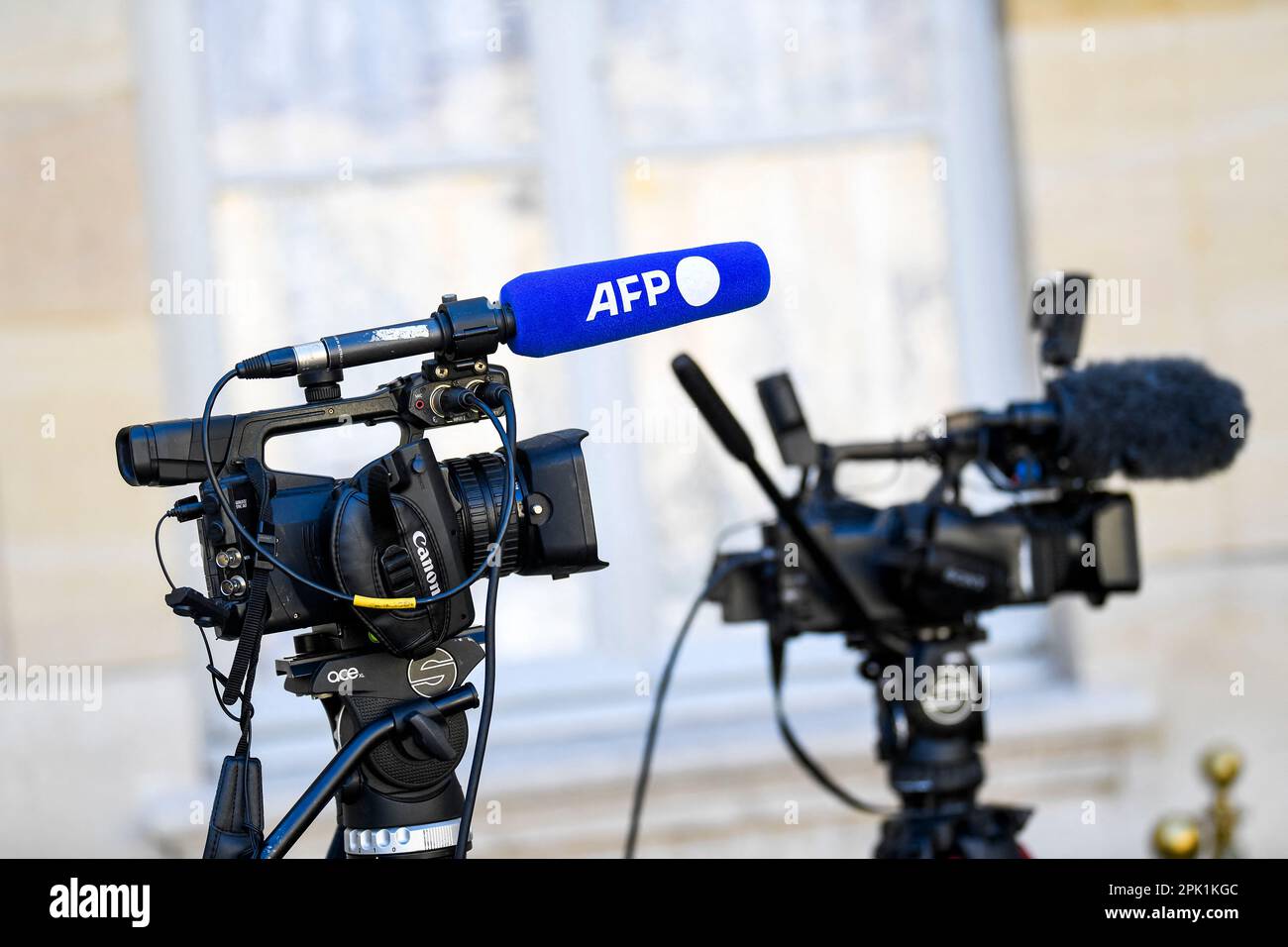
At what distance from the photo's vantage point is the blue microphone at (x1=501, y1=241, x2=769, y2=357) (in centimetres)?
98

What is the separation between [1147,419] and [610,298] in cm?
68

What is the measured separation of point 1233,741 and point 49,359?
7.14ft

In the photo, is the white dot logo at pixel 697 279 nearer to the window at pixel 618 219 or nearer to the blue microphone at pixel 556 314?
the blue microphone at pixel 556 314

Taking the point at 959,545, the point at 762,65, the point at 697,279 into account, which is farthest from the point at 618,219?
the point at 697,279

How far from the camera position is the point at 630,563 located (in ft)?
8.10

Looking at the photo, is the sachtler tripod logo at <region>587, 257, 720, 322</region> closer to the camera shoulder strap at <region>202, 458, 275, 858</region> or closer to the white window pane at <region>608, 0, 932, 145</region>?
the camera shoulder strap at <region>202, 458, 275, 858</region>

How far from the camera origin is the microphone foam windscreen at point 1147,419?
4.53 ft

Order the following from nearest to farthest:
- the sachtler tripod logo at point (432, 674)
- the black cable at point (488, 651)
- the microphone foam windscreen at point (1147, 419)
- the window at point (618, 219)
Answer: the black cable at point (488, 651), the sachtler tripod logo at point (432, 674), the microphone foam windscreen at point (1147, 419), the window at point (618, 219)

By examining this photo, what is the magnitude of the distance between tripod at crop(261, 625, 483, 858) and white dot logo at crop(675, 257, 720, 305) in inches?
12.9

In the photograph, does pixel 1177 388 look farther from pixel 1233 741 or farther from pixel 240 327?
pixel 240 327

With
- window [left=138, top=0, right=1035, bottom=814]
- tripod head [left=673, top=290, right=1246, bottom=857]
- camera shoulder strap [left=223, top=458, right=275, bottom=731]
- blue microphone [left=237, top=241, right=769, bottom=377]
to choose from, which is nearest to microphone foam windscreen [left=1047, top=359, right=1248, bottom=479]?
tripod head [left=673, top=290, right=1246, bottom=857]

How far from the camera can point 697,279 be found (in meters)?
1.01

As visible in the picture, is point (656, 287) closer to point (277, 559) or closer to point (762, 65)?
point (277, 559)

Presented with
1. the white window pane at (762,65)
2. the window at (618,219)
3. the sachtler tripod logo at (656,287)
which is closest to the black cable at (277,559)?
the sachtler tripod logo at (656,287)
